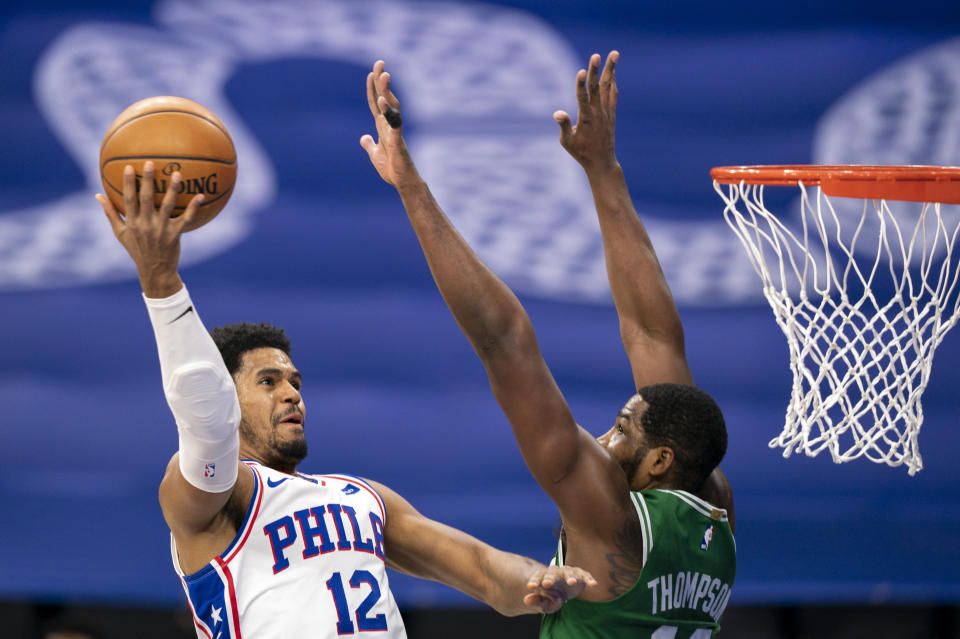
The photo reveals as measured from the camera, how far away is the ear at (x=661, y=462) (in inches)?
124

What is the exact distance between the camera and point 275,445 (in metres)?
3.44

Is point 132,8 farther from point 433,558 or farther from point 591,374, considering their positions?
point 433,558

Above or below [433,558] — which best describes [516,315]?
above

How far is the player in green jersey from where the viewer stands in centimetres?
285

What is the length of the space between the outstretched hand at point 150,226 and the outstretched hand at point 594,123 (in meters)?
1.44

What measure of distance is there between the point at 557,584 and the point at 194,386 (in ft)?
3.60

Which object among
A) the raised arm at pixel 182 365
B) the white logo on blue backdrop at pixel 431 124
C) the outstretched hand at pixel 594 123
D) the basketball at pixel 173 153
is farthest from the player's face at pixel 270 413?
the white logo on blue backdrop at pixel 431 124

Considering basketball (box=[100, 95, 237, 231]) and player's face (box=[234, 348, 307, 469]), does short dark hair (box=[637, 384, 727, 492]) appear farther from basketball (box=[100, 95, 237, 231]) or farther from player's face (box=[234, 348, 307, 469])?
basketball (box=[100, 95, 237, 231])

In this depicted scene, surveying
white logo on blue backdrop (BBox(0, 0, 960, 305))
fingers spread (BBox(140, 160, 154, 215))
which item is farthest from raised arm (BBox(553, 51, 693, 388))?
white logo on blue backdrop (BBox(0, 0, 960, 305))

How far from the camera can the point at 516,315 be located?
9.47ft

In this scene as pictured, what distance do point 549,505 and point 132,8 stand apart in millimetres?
3692

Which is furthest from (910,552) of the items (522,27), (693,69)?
(522,27)

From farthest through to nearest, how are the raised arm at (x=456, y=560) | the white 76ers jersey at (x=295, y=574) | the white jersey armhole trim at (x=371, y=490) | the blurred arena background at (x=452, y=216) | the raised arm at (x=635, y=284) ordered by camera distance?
the blurred arena background at (x=452, y=216) → the raised arm at (x=635, y=284) → the white jersey armhole trim at (x=371, y=490) → the raised arm at (x=456, y=560) → the white 76ers jersey at (x=295, y=574)

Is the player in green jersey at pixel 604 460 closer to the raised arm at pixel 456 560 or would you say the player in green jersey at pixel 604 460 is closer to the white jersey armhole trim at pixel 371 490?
the raised arm at pixel 456 560
